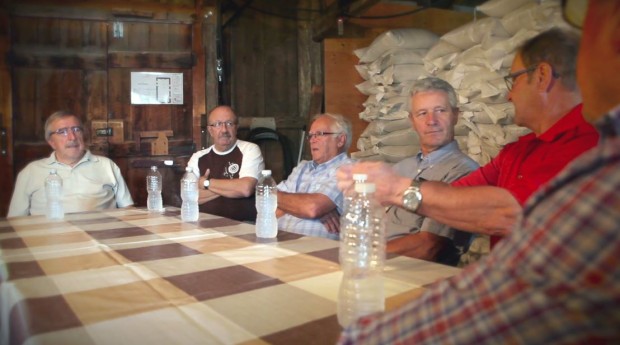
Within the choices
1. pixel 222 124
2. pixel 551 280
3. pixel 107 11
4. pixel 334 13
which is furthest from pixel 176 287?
pixel 107 11

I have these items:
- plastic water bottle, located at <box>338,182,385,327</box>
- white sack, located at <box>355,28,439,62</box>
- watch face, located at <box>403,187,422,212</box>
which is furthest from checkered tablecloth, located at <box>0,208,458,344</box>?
white sack, located at <box>355,28,439,62</box>

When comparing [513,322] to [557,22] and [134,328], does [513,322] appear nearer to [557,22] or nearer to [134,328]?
[134,328]

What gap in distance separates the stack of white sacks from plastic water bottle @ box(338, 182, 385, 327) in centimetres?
121

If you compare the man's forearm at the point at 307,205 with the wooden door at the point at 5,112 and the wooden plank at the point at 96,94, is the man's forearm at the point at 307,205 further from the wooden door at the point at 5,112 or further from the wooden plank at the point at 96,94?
the wooden door at the point at 5,112

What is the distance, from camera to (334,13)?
3432mm

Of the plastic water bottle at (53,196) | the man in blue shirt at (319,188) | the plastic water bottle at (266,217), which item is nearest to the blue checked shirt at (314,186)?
the man in blue shirt at (319,188)

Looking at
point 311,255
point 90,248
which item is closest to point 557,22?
point 311,255

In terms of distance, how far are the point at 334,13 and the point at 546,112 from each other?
235cm

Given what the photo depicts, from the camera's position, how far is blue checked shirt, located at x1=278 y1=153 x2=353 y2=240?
203cm

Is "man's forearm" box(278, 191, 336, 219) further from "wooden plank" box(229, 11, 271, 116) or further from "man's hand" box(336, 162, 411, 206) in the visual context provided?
"wooden plank" box(229, 11, 271, 116)

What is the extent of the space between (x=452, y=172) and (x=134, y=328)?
1.36m

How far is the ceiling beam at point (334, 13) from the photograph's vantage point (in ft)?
10.2

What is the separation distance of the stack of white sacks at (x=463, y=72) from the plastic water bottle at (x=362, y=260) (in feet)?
3.98

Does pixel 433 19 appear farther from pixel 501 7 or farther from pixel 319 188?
pixel 319 188
